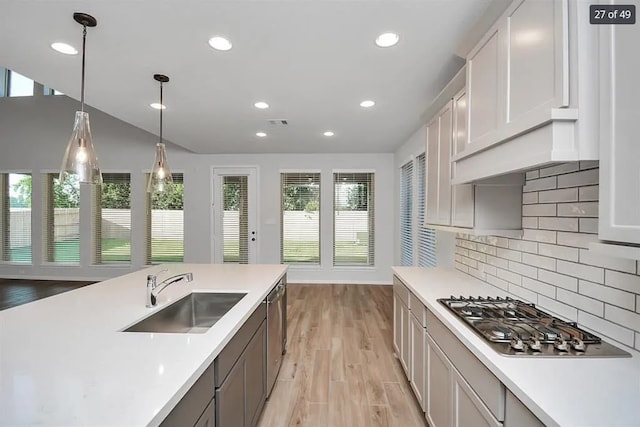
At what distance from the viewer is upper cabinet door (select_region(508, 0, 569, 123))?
1059 mm

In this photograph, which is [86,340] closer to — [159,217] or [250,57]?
[250,57]

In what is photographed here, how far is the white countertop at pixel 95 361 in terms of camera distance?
80cm

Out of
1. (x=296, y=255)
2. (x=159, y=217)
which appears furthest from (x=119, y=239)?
(x=296, y=255)

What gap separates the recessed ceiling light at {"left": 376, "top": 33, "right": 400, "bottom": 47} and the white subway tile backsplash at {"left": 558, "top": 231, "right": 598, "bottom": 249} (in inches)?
60.0

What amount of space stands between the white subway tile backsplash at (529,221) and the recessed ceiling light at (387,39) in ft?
4.67

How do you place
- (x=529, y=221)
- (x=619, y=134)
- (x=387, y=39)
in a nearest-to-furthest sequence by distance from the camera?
(x=619, y=134) < (x=529, y=221) < (x=387, y=39)

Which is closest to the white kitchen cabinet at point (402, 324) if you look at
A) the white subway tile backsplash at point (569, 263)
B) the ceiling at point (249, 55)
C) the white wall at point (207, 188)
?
the white subway tile backsplash at point (569, 263)

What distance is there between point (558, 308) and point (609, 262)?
41cm

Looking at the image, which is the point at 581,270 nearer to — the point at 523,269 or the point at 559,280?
the point at 559,280

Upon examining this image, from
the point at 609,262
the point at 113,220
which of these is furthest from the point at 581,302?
the point at 113,220

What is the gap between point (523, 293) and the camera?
1876 mm

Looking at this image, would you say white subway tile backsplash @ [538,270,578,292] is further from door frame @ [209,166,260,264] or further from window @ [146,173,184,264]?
window @ [146,173,184,264]

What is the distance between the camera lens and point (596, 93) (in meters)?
0.99

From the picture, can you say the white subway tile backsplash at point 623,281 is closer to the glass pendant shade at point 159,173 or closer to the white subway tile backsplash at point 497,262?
the white subway tile backsplash at point 497,262
